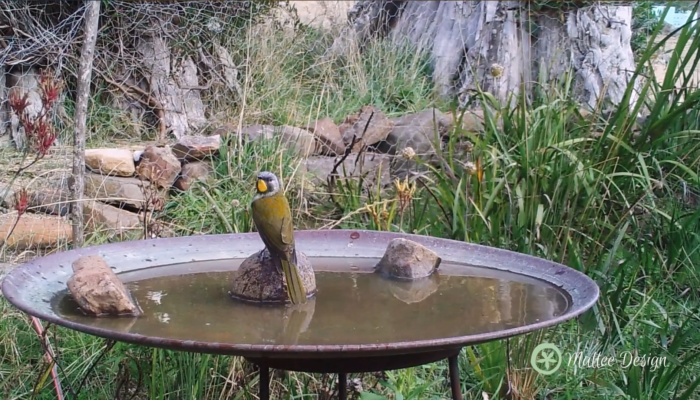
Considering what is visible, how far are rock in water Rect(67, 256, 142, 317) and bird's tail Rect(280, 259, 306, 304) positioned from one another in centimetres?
36

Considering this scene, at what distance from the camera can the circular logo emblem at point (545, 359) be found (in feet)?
9.31

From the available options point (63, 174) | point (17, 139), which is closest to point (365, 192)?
point (63, 174)

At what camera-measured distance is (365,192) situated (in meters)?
4.65

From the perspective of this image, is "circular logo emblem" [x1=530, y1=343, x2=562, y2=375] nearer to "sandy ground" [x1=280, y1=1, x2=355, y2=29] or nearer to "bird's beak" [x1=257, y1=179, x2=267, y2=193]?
"bird's beak" [x1=257, y1=179, x2=267, y2=193]

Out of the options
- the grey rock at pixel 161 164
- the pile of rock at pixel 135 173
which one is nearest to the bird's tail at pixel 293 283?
the pile of rock at pixel 135 173

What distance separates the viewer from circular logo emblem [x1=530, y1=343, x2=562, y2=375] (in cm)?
284

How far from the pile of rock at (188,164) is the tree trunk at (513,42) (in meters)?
0.82

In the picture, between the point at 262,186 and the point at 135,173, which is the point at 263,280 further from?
the point at 135,173

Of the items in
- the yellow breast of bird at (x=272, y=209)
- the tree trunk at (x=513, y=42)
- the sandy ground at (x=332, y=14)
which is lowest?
the yellow breast of bird at (x=272, y=209)

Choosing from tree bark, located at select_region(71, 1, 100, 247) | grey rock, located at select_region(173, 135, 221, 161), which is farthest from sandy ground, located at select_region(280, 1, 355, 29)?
tree bark, located at select_region(71, 1, 100, 247)

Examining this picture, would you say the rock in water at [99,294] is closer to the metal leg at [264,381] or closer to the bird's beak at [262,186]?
the metal leg at [264,381]

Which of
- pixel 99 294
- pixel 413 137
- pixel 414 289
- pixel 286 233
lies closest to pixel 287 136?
pixel 413 137

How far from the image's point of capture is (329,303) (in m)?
2.02

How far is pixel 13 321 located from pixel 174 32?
109 inches
